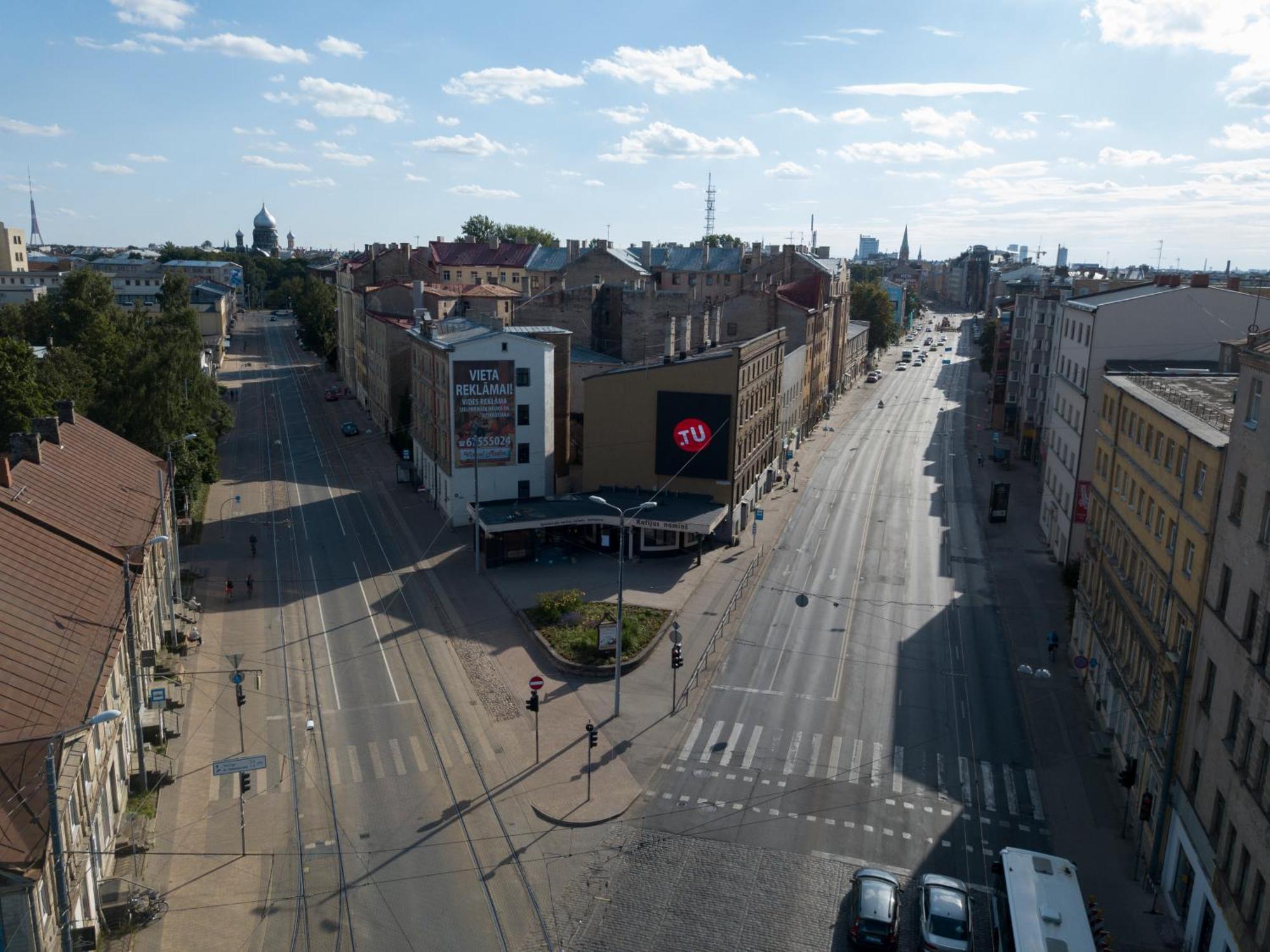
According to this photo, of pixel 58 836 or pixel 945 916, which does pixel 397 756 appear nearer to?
pixel 58 836

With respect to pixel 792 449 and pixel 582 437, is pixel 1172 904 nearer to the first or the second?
pixel 582 437

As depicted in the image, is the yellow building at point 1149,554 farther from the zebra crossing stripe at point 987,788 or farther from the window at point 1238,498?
the zebra crossing stripe at point 987,788

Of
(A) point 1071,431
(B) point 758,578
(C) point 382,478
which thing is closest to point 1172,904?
(B) point 758,578

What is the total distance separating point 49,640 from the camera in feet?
86.3

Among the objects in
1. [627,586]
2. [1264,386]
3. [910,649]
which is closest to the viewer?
[1264,386]

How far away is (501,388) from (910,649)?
92.1 ft

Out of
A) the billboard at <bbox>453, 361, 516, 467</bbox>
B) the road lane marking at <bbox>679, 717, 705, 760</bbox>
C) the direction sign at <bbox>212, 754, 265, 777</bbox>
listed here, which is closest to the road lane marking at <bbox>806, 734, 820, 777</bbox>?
the road lane marking at <bbox>679, 717, 705, 760</bbox>

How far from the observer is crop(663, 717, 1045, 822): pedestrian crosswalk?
31109 millimetres

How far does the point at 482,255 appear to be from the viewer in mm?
146875

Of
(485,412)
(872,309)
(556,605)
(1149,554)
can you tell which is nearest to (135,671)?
(556,605)

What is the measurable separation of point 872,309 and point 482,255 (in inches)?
2478

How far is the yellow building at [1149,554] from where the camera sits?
27.8 metres

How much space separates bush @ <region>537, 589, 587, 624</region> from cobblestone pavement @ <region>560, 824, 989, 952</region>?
16716 millimetres

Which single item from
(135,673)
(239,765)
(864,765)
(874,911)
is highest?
(135,673)
